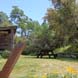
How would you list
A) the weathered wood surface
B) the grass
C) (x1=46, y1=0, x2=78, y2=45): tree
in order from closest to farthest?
the weathered wood surface → the grass → (x1=46, y1=0, x2=78, y2=45): tree

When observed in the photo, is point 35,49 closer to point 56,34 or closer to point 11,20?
point 56,34

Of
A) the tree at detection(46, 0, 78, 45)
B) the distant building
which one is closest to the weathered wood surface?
the distant building

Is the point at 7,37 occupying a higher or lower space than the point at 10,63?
lower

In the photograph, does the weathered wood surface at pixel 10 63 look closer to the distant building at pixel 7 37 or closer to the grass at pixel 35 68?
the grass at pixel 35 68

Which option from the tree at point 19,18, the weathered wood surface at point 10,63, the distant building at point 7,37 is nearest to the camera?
the weathered wood surface at point 10,63

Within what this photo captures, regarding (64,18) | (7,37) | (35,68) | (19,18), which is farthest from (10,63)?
(19,18)

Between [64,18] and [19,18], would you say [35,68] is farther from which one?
[19,18]


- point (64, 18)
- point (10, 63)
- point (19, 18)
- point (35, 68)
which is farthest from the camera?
point (19, 18)

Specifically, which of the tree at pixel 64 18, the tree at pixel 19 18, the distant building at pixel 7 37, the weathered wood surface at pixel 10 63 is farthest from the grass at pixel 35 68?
the tree at pixel 19 18

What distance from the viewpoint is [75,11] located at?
3297 cm

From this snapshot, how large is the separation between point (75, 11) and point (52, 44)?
718cm

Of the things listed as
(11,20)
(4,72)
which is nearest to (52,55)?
(4,72)

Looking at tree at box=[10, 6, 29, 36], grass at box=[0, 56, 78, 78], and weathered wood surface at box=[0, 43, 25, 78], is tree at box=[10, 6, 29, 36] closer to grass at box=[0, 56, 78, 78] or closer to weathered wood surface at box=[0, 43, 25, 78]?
grass at box=[0, 56, 78, 78]

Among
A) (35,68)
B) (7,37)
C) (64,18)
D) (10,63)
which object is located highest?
(64,18)
